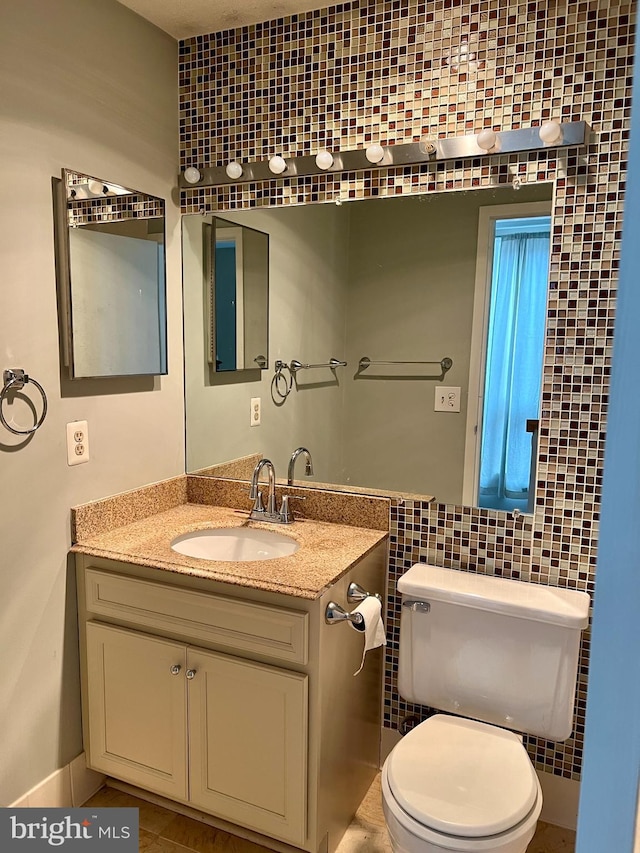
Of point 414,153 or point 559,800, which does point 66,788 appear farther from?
point 414,153

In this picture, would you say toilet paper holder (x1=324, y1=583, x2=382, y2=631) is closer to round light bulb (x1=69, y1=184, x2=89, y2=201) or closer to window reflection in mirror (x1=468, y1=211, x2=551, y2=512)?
window reflection in mirror (x1=468, y1=211, x2=551, y2=512)

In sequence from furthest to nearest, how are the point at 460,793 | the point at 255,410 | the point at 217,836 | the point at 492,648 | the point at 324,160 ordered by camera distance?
the point at 255,410, the point at 324,160, the point at 217,836, the point at 492,648, the point at 460,793

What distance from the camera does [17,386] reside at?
1719 mm

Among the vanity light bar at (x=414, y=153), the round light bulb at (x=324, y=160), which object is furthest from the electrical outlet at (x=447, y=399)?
the round light bulb at (x=324, y=160)

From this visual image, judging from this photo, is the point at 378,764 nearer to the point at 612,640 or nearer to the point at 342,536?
the point at 342,536

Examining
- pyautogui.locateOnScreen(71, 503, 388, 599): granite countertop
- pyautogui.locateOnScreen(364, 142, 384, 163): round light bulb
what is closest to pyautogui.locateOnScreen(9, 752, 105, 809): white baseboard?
pyautogui.locateOnScreen(71, 503, 388, 599): granite countertop

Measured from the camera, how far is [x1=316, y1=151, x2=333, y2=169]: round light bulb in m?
→ 2.03

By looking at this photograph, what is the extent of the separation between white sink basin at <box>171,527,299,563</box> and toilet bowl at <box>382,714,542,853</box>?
70 centimetres

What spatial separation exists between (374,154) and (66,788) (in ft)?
7.18

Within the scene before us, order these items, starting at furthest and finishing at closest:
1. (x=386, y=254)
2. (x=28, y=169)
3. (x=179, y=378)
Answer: (x=179, y=378)
(x=386, y=254)
(x=28, y=169)

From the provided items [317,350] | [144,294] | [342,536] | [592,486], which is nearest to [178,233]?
[144,294]

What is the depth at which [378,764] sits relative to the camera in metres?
2.20

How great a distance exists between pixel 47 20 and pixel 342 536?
1.71m

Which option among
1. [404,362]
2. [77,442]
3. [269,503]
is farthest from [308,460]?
[77,442]
